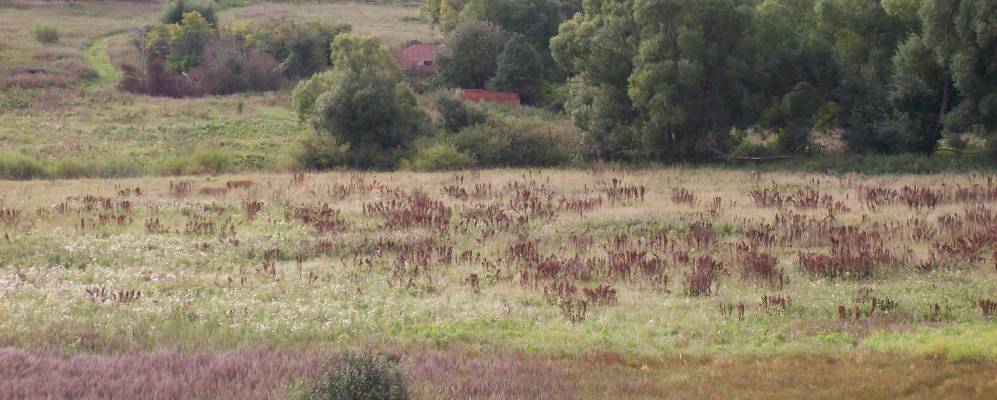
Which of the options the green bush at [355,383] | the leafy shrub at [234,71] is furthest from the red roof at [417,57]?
the green bush at [355,383]

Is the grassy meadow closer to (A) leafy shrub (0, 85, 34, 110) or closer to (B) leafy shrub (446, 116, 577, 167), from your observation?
(B) leafy shrub (446, 116, 577, 167)

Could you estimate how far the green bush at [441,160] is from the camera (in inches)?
Answer: 1561

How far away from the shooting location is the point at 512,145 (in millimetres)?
42000

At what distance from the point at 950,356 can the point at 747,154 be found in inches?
1268

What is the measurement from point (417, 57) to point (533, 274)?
192 feet

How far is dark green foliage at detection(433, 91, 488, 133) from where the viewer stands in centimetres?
4425

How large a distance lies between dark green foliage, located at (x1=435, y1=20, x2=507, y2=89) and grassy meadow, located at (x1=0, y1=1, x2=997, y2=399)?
33.4 meters

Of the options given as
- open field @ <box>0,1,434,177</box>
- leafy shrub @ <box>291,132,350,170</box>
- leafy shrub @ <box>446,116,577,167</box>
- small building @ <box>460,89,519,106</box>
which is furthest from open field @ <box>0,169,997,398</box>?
small building @ <box>460,89,519,106</box>

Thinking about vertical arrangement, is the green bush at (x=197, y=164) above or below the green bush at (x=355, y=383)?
below

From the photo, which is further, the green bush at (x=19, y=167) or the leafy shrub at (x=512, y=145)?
the leafy shrub at (x=512, y=145)

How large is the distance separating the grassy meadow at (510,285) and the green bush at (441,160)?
6019 mm

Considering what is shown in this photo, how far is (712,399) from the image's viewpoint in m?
8.81

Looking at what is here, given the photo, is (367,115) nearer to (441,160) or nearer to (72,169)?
(441,160)

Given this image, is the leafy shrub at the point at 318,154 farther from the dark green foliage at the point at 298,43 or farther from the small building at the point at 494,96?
the dark green foliage at the point at 298,43
